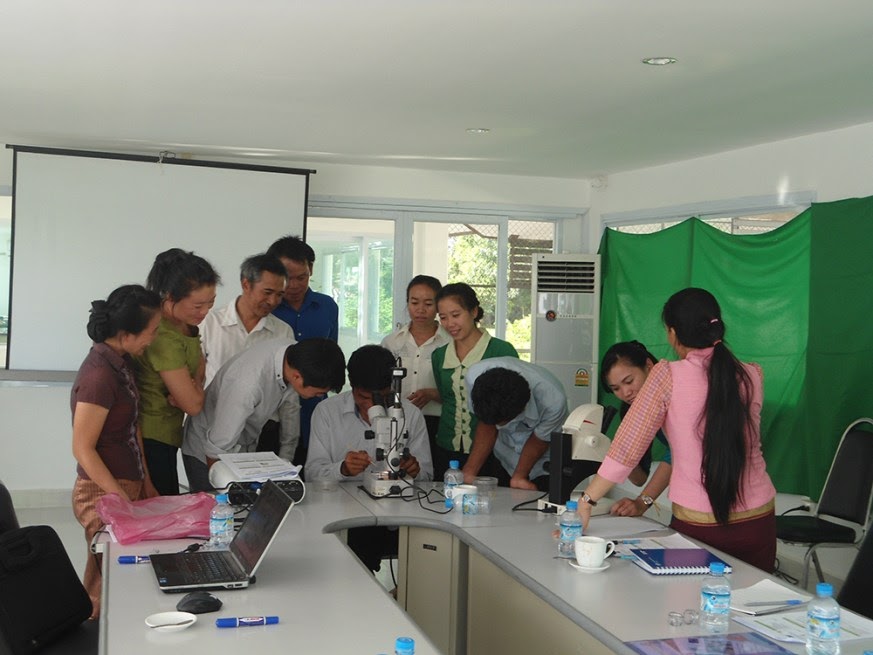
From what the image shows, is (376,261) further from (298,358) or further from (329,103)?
(298,358)

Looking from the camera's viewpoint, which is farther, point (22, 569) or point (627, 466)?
point (627, 466)

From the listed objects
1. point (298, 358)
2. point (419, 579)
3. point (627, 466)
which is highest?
point (298, 358)

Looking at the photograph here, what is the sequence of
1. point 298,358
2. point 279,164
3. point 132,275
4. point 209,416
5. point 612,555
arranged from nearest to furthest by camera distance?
1. point 612,555
2. point 298,358
3. point 209,416
4. point 132,275
5. point 279,164

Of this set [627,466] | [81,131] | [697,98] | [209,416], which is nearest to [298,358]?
[209,416]

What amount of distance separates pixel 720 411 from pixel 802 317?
2.93m

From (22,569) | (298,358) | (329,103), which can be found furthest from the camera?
(329,103)

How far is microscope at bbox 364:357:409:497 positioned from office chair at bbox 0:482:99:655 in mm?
1126

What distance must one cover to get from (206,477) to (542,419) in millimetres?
1327

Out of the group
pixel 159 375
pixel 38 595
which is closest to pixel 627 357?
pixel 159 375

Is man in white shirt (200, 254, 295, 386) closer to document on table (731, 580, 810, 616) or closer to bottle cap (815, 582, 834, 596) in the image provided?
document on table (731, 580, 810, 616)

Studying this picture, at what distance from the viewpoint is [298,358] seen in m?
3.15

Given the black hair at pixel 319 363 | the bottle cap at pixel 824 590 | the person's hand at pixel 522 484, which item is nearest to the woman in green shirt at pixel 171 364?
the black hair at pixel 319 363

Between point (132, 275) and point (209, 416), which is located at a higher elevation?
point (132, 275)

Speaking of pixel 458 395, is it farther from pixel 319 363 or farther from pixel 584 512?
pixel 584 512
